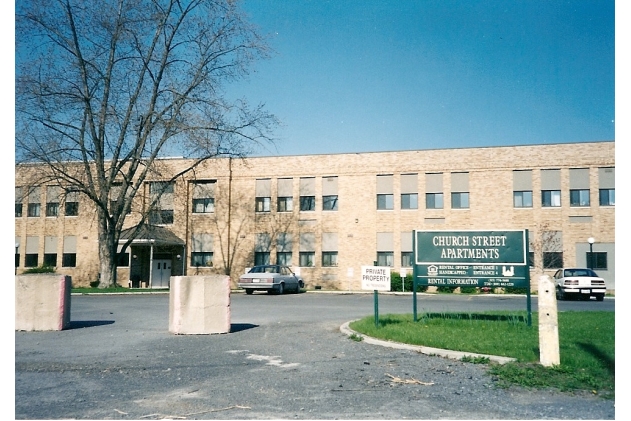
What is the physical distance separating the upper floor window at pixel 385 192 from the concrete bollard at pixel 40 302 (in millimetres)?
27957

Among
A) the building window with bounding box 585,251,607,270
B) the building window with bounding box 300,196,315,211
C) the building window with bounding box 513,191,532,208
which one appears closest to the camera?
the building window with bounding box 585,251,607,270

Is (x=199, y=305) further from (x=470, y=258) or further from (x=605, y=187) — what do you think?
(x=605, y=187)

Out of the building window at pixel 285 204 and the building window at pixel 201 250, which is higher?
the building window at pixel 285 204

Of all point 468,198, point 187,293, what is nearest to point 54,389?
point 187,293

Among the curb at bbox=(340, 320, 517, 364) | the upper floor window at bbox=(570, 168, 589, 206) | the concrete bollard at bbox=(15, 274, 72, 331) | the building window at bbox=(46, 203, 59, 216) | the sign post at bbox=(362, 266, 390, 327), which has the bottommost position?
the curb at bbox=(340, 320, 517, 364)

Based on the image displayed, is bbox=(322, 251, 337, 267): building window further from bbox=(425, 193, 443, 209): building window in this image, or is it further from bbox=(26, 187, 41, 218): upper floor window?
bbox=(26, 187, 41, 218): upper floor window

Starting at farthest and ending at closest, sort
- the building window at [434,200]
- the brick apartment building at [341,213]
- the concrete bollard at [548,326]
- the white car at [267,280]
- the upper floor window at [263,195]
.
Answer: the upper floor window at [263,195] → the building window at [434,200] → the brick apartment building at [341,213] → the white car at [267,280] → the concrete bollard at [548,326]

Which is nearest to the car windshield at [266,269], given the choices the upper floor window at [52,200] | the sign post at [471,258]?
the upper floor window at [52,200]

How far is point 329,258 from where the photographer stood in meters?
37.9

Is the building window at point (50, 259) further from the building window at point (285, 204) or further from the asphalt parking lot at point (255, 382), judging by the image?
the asphalt parking lot at point (255, 382)

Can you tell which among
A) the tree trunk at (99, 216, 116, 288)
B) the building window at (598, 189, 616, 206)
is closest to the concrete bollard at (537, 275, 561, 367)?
the tree trunk at (99, 216, 116, 288)

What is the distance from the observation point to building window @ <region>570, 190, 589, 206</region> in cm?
3447

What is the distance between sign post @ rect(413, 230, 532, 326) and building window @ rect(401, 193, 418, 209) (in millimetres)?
24767

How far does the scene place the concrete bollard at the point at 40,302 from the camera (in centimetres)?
1110
